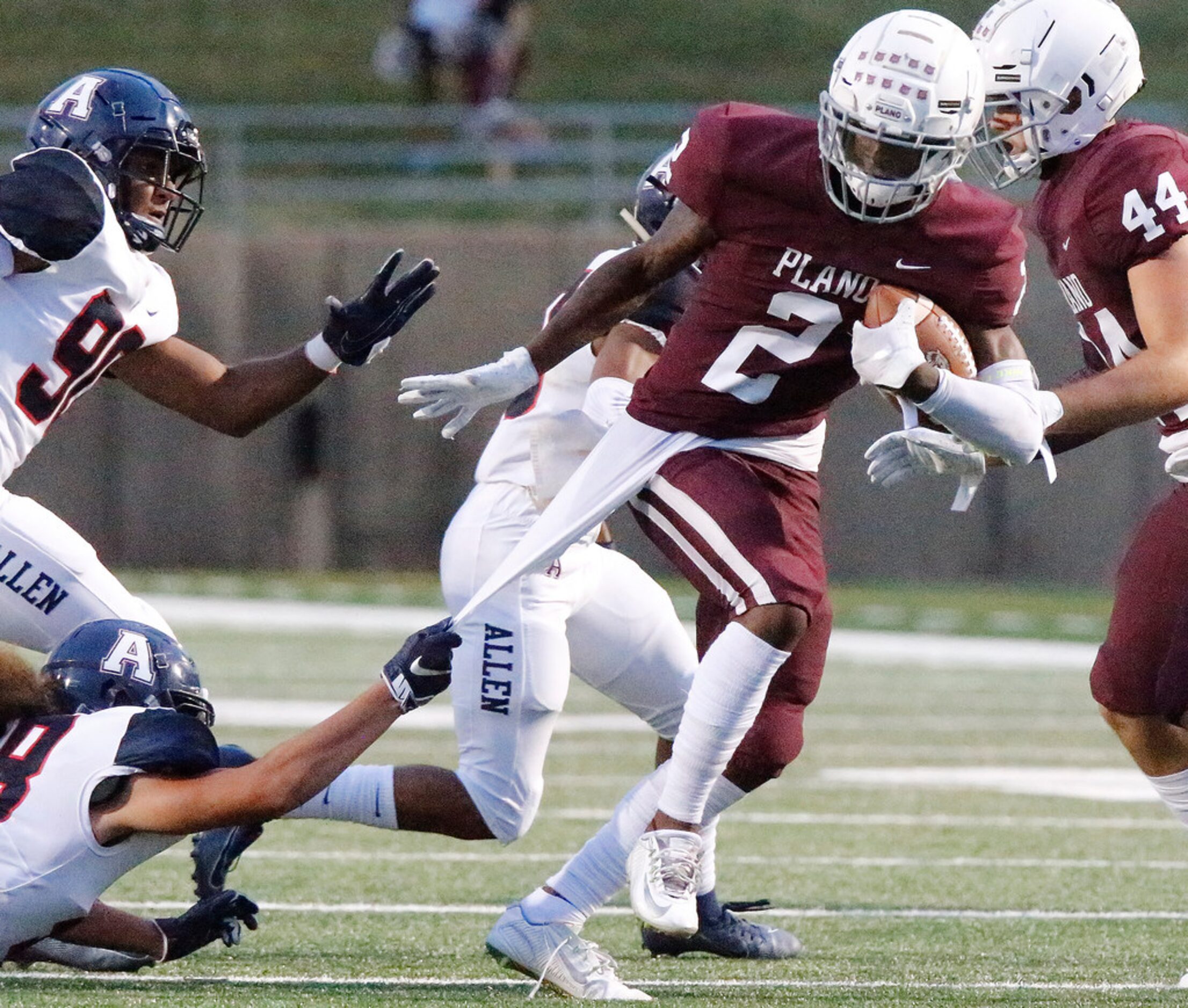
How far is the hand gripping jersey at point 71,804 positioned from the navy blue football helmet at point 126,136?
1.12 meters

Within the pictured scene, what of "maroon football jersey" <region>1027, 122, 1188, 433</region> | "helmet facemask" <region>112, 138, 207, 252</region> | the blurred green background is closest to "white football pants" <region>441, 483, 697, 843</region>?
"helmet facemask" <region>112, 138, 207, 252</region>

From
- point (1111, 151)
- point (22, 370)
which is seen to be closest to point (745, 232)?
point (1111, 151)

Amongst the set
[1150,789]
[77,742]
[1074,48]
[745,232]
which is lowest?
[1150,789]

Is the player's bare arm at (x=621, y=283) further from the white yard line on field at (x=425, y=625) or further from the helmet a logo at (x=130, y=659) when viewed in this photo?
the white yard line on field at (x=425, y=625)

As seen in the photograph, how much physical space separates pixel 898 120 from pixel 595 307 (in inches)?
26.0

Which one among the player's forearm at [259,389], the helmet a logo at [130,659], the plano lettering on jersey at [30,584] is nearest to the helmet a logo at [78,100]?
the player's forearm at [259,389]

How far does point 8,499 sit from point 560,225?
35.7 feet

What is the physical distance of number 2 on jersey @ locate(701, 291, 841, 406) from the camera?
370 centimetres

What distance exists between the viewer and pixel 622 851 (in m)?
3.83

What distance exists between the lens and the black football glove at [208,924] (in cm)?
389

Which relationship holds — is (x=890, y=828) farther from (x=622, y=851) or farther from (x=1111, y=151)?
(x=1111, y=151)

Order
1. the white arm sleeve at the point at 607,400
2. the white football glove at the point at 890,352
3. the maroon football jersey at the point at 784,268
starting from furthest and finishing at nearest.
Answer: the white arm sleeve at the point at 607,400 < the maroon football jersey at the point at 784,268 < the white football glove at the point at 890,352

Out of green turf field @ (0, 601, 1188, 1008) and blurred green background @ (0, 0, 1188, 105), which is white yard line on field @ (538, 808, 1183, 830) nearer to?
green turf field @ (0, 601, 1188, 1008)

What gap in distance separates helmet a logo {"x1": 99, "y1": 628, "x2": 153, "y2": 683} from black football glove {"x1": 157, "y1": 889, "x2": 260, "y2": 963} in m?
0.47
